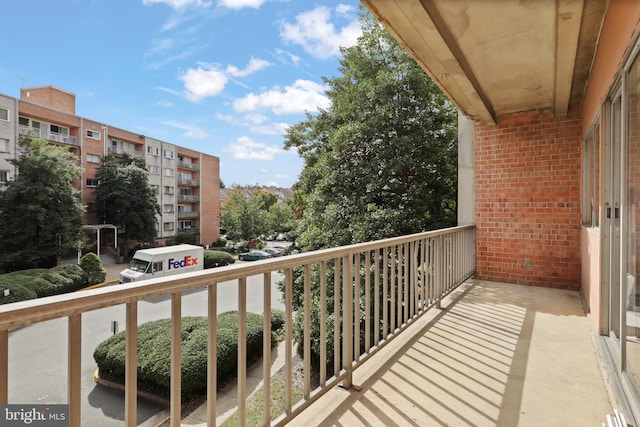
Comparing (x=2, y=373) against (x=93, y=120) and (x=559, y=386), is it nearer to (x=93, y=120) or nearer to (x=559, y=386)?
(x=559, y=386)

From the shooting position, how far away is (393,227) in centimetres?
670

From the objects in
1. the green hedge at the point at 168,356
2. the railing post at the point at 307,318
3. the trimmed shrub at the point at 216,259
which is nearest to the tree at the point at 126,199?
the trimmed shrub at the point at 216,259

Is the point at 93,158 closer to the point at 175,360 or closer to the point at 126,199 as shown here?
the point at 126,199

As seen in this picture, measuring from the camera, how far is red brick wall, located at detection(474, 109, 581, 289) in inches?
174

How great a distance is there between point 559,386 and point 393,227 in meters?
4.75

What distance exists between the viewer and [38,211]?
16.2 m

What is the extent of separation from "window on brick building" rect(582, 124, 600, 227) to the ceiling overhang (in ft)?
2.01

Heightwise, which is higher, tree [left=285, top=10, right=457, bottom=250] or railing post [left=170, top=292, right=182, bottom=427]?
tree [left=285, top=10, right=457, bottom=250]

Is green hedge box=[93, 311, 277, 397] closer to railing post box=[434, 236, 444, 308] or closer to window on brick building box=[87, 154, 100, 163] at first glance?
railing post box=[434, 236, 444, 308]

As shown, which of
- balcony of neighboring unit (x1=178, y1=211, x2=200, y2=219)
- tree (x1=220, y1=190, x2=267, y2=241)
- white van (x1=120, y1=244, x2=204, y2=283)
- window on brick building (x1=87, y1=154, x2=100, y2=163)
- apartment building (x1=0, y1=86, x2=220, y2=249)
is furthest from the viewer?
balcony of neighboring unit (x1=178, y1=211, x2=200, y2=219)

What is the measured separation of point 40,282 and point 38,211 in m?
5.74

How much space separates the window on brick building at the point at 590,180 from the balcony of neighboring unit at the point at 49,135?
77.6ft

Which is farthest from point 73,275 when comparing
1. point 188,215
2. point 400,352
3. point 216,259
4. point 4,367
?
point 4,367

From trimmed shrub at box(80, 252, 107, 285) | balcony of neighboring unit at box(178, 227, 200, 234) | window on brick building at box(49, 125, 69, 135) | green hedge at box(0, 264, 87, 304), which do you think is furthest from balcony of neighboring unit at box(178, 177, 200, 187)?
green hedge at box(0, 264, 87, 304)
